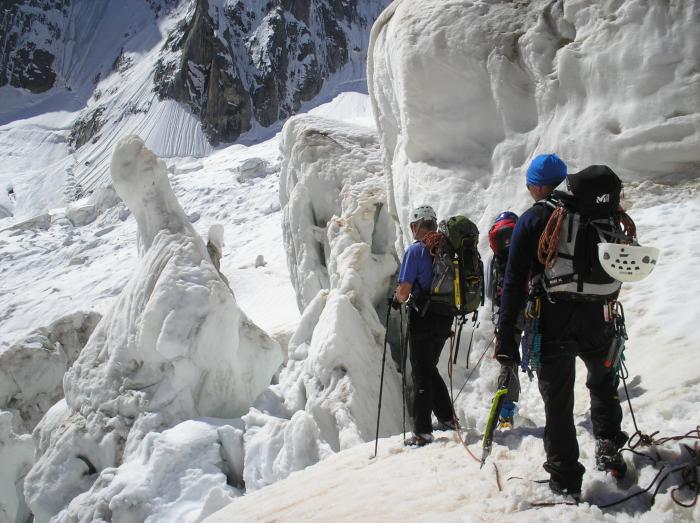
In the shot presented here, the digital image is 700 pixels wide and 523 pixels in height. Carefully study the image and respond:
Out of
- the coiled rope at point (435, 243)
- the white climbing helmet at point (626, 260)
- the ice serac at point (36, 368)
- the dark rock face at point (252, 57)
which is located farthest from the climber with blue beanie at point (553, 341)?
the dark rock face at point (252, 57)

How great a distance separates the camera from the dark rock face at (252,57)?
6819 cm

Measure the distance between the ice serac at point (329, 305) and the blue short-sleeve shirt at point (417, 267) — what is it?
3.37 metres

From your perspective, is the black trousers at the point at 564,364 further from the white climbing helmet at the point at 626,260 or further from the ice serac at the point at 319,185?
the ice serac at the point at 319,185

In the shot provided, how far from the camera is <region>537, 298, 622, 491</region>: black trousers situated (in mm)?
2627

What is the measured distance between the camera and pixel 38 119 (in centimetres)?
6869

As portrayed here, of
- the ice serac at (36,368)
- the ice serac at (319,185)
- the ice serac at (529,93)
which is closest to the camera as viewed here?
the ice serac at (529,93)

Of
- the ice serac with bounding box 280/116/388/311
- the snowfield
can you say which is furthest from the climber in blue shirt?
the ice serac with bounding box 280/116/388/311

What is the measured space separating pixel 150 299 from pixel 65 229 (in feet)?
123

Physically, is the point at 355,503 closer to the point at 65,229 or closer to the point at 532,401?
the point at 532,401

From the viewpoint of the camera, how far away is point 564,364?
8.75 ft

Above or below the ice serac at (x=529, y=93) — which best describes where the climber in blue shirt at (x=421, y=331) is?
below

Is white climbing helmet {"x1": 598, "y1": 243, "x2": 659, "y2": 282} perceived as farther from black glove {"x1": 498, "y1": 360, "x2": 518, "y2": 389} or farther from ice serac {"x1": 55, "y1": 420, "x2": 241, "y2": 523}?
ice serac {"x1": 55, "y1": 420, "x2": 241, "y2": 523}

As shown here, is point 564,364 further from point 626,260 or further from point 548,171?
point 548,171

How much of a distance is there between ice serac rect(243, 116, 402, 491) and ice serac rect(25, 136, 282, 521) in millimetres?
1264
